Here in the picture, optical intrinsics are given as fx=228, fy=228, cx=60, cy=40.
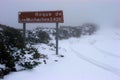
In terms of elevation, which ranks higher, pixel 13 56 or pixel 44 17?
pixel 44 17

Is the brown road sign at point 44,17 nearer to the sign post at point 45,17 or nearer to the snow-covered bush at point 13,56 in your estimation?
the sign post at point 45,17

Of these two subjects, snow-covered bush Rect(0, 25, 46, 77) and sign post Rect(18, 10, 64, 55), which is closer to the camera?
snow-covered bush Rect(0, 25, 46, 77)

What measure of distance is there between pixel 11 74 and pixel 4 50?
1740 mm

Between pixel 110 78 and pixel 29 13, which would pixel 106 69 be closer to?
pixel 110 78

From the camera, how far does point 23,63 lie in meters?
11.7

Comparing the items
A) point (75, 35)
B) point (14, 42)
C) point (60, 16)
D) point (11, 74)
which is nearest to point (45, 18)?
point (60, 16)

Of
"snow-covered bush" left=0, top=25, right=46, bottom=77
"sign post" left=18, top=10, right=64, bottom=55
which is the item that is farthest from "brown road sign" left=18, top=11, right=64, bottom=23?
"snow-covered bush" left=0, top=25, right=46, bottom=77

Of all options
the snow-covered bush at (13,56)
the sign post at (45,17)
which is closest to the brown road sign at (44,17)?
the sign post at (45,17)

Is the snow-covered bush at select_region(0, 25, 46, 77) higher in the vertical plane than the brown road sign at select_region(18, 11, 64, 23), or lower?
lower

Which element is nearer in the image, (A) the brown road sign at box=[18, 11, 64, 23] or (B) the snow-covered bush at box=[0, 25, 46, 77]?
(B) the snow-covered bush at box=[0, 25, 46, 77]

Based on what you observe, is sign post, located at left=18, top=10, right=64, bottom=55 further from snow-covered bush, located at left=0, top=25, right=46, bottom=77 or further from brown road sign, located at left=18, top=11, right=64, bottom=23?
snow-covered bush, located at left=0, top=25, right=46, bottom=77

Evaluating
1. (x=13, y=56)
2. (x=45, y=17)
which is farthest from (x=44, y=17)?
(x=13, y=56)

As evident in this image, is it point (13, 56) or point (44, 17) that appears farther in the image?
point (44, 17)

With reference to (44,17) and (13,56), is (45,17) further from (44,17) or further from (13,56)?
(13,56)
